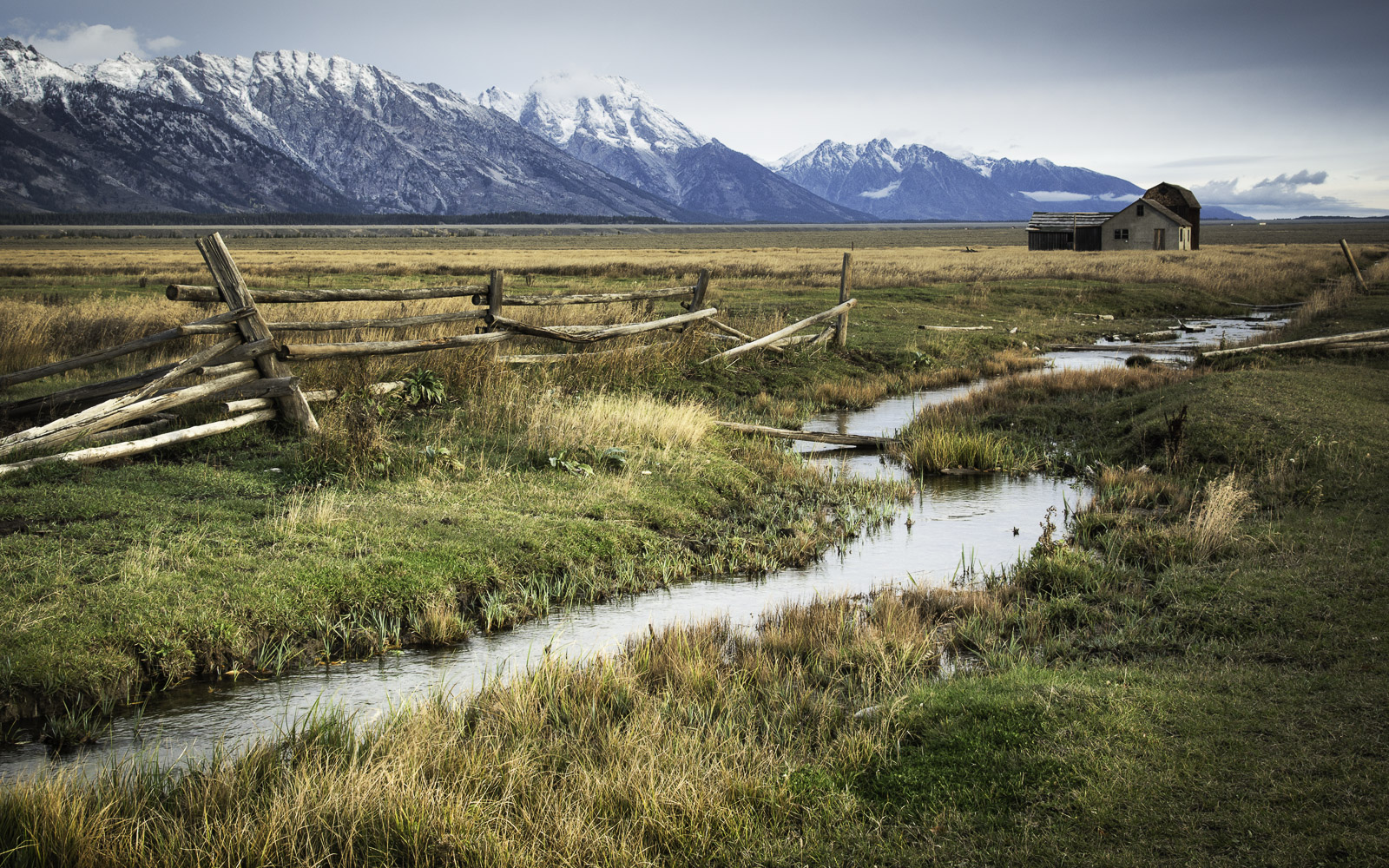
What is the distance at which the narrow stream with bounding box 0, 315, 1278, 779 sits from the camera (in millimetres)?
5184

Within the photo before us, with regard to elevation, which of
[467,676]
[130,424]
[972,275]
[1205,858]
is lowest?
[467,676]

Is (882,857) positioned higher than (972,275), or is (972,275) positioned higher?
(972,275)

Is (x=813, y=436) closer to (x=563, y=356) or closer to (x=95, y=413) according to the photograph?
(x=563, y=356)

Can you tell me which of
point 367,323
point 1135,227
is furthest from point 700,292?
point 1135,227

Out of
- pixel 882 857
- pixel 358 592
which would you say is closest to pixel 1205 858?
pixel 882 857

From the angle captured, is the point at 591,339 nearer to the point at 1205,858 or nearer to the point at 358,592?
the point at 358,592

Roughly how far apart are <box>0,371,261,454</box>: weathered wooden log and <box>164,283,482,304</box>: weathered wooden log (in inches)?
38.7

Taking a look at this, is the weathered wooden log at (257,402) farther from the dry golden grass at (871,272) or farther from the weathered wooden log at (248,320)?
the dry golden grass at (871,272)

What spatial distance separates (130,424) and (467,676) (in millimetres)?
6072

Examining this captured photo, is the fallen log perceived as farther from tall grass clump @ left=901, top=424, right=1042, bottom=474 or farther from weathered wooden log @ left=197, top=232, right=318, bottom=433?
weathered wooden log @ left=197, top=232, right=318, bottom=433

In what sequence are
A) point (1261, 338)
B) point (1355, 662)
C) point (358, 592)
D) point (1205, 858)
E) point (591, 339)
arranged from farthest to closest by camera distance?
point (1261, 338) < point (591, 339) < point (358, 592) < point (1355, 662) < point (1205, 858)

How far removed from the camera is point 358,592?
22.6 feet

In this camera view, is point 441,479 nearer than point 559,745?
No

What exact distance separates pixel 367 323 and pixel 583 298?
4.74 m
